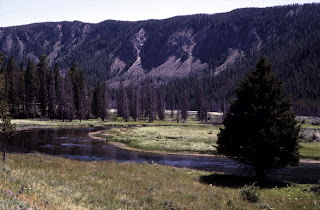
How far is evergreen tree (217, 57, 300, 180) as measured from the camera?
24406 millimetres

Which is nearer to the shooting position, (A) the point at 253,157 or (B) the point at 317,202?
(B) the point at 317,202

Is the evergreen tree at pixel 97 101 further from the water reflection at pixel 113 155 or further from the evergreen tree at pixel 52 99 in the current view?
the water reflection at pixel 113 155

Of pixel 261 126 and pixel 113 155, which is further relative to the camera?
pixel 113 155

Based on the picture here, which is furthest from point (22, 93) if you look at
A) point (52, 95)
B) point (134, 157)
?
point (134, 157)

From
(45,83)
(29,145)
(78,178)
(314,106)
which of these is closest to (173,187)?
(78,178)

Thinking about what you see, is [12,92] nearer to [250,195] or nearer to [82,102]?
[82,102]

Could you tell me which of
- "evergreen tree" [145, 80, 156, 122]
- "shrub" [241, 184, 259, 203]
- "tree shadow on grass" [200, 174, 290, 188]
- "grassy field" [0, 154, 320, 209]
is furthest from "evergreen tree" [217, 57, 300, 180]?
"evergreen tree" [145, 80, 156, 122]

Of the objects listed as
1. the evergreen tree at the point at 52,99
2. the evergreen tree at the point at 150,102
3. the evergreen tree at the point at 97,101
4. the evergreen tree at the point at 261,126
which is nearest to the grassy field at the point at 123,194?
the evergreen tree at the point at 261,126

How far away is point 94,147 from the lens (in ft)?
168

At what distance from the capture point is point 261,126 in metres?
25.1

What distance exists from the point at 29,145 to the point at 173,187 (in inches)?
1522

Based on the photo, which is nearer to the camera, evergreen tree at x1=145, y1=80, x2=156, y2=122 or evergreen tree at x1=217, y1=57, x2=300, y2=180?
evergreen tree at x1=217, y1=57, x2=300, y2=180

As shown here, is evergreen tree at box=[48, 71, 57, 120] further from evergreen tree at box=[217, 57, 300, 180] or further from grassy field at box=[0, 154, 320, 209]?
evergreen tree at box=[217, 57, 300, 180]

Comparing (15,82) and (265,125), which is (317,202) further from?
(15,82)
